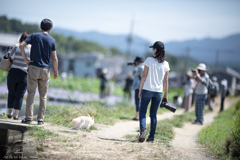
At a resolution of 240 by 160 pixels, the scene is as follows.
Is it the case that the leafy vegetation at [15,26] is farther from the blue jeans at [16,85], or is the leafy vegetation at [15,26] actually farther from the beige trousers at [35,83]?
the beige trousers at [35,83]

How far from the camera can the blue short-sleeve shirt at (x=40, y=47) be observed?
5133 mm

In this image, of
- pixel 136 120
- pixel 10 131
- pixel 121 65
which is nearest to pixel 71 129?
pixel 10 131

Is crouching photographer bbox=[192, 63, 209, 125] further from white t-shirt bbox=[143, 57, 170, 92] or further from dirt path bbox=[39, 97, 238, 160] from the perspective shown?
white t-shirt bbox=[143, 57, 170, 92]

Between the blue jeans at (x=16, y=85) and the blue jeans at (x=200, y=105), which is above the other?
the blue jeans at (x=16, y=85)

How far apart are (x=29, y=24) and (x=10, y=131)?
8.82m

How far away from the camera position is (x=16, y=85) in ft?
19.5

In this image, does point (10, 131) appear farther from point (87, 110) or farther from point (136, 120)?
point (136, 120)

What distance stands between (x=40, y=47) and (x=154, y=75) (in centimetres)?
222

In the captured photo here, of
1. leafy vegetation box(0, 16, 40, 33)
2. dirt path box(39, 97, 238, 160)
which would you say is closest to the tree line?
leafy vegetation box(0, 16, 40, 33)

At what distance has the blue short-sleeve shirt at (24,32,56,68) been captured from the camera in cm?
513

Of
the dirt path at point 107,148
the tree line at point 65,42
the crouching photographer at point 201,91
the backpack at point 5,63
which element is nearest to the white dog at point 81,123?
the dirt path at point 107,148

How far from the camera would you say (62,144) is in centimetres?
434

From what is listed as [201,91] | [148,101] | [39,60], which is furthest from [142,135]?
[201,91]

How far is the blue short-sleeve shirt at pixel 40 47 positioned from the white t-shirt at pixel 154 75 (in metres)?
1.92
